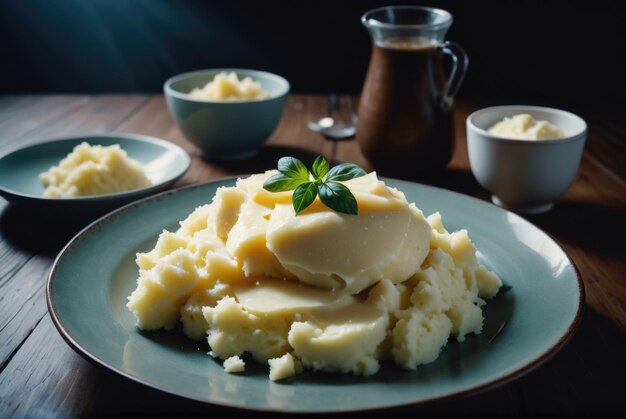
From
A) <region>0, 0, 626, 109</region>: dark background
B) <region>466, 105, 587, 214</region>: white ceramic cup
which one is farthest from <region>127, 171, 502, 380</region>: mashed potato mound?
<region>0, 0, 626, 109</region>: dark background

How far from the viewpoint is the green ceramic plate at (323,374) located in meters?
1.35

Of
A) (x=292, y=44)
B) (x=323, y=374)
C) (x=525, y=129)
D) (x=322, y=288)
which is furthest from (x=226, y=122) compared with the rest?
(x=292, y=44)

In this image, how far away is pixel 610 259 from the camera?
87.2 inches

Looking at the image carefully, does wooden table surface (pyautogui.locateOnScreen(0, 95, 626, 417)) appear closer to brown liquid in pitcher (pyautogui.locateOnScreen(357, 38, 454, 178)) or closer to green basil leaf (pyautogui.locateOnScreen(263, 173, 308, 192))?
brown liquid in pitcher (pyautogui.locateOnScreen(357, 38, 454, 178))

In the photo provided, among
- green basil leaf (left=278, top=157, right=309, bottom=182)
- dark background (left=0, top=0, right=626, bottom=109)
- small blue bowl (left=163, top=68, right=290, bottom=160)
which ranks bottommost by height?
dark background (left=0, top=0, right=626, bottom=109)

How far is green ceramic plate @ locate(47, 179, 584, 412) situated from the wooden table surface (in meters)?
0.06

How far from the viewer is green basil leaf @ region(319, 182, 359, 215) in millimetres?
1637

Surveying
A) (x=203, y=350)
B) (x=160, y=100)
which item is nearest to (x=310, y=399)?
(x=203, y=350)

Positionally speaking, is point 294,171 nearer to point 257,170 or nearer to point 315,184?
point 315,184

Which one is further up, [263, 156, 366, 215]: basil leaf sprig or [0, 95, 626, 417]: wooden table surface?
[263, 156, 366, 215]: basil leaf sprig

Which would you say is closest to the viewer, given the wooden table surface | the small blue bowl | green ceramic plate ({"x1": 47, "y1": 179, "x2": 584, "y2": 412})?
green ceramic plate ({"x1": 47, "y1": 179, "x2": 584, "y2": 412})

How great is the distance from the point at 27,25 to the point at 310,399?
443 centimetres

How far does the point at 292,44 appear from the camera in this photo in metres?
4.83

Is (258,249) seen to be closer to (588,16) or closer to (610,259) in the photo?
(610,259)
